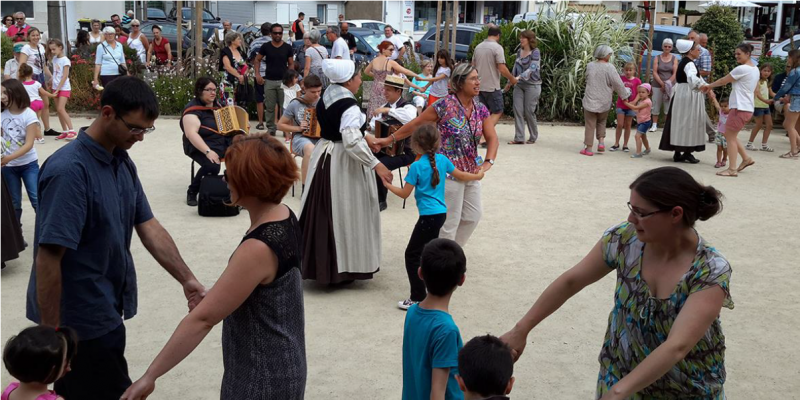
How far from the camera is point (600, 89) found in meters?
12.2

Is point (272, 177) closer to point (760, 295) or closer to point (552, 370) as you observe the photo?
point (552, 370)

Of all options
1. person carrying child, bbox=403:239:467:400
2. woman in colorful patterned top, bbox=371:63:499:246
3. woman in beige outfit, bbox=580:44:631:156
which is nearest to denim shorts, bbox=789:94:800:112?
woman in beige outfit, bbox=580:44:631:156

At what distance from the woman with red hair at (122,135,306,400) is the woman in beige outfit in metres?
9.91

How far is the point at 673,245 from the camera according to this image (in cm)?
274

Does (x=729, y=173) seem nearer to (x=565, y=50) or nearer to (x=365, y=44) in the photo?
(x=565, y=50)

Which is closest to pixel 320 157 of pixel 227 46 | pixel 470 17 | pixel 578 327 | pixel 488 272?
A: pixel 488 272

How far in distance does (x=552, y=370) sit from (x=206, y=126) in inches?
213

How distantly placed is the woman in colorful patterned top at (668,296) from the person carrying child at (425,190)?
9.31 ft

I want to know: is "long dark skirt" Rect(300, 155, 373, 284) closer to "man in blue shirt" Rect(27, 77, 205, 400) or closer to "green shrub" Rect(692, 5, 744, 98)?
"man in blue shirt" Rect(27, 77, 205, 400)

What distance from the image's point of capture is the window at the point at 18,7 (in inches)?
1181

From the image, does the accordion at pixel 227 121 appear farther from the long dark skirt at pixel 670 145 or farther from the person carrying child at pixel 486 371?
the person carrying child at pixel 486 371

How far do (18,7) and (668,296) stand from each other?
1281 inches

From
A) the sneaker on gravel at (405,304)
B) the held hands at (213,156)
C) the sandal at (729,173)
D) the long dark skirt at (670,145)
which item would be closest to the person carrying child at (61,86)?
the held hands at (213,156)

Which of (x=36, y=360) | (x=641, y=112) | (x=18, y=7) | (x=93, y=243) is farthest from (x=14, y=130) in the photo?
(x=18, y=7)
